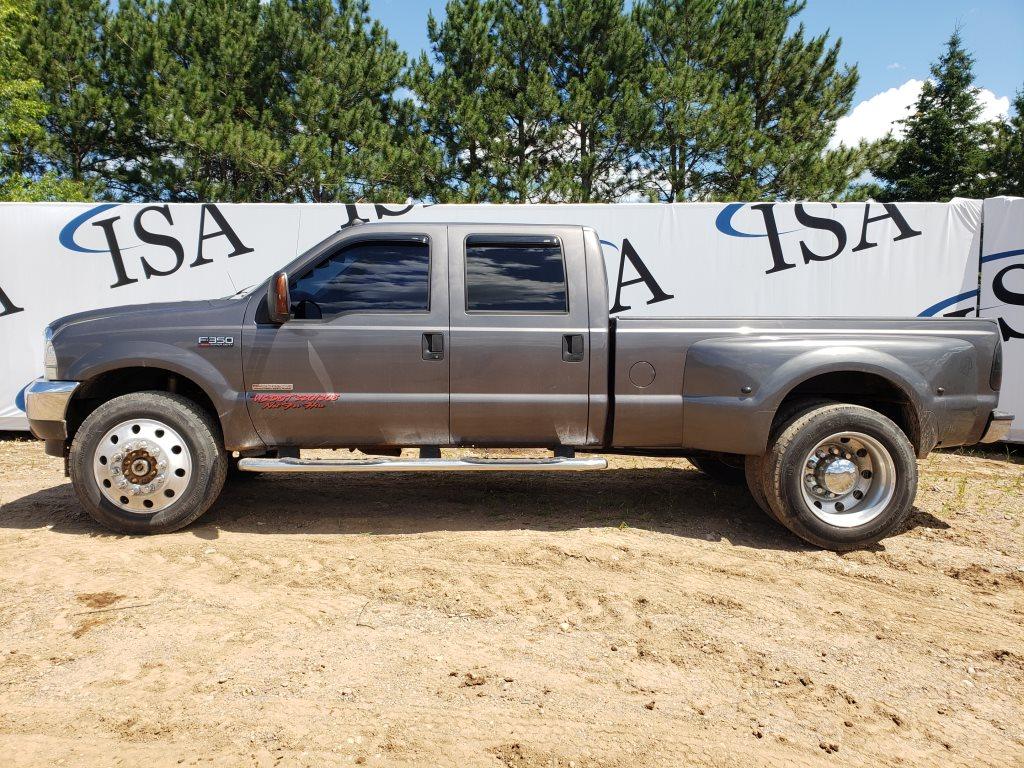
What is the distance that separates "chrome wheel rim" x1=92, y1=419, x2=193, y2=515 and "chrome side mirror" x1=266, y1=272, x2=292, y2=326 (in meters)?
0.99

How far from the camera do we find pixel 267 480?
5.96 m

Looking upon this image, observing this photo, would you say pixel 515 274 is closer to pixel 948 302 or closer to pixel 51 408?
pixel 51 408

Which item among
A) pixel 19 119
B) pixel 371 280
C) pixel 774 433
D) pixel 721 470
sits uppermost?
pixel 19 119

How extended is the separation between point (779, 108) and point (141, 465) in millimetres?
21141

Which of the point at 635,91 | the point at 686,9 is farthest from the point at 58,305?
the point at 686,9

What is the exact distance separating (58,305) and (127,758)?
746 cm

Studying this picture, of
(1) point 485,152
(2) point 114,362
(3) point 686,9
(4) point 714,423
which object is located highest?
(3) point 686,9

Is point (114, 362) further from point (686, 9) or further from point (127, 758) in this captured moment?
point (686, 9)

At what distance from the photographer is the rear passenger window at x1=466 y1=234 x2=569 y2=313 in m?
4.38

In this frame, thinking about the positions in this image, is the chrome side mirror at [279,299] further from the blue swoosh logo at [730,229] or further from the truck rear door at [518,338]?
the blue swoosh logo at [730,229]

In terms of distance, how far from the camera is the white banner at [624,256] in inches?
315

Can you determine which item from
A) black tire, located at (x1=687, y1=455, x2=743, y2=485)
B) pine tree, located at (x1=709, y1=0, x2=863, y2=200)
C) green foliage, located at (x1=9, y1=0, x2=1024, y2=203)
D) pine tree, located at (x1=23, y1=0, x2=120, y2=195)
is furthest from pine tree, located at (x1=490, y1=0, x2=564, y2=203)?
black tire, located at (x1=687, y1=455, x2=743, y2=485)

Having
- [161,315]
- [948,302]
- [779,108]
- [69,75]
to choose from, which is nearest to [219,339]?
[161,315]

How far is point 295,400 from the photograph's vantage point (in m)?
4.26
